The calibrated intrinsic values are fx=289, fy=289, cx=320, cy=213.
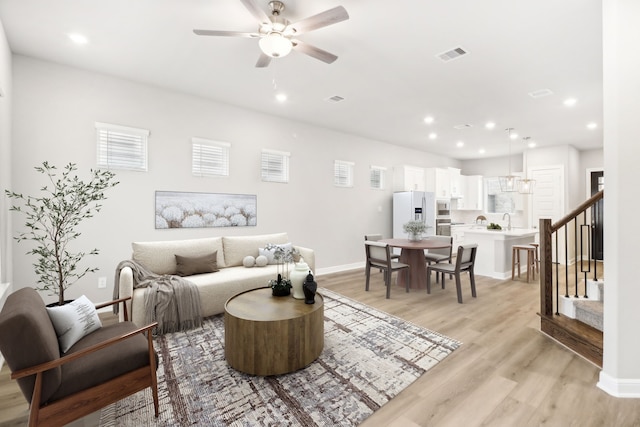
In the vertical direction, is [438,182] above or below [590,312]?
above

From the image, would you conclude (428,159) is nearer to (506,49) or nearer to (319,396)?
(506,49)

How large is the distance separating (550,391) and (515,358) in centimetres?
47

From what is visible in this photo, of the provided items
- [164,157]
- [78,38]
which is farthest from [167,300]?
[78,38]

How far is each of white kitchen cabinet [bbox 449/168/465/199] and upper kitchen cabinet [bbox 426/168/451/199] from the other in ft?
0.94

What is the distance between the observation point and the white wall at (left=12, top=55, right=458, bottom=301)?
3.35 m

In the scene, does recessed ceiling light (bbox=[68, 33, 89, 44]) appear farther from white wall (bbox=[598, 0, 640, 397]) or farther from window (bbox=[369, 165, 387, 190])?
window (bbox=[369, 165, 387, 190])

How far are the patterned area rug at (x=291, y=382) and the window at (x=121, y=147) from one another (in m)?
2.35

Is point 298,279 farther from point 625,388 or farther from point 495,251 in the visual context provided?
point 495,251

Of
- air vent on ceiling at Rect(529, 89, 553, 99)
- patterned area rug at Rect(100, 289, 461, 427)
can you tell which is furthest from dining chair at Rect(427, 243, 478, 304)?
→ air vent on ceiling at Rect(529, 89, 553, 99)

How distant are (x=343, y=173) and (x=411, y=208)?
184 centimetres

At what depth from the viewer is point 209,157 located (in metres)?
4.58

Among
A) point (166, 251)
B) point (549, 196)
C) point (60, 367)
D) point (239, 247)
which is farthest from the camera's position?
point (549, 196)

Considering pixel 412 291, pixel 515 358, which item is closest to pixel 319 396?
pixel 515 358

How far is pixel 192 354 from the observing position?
2662 mm
